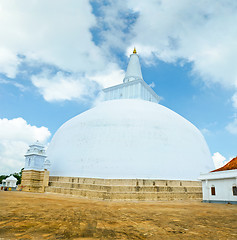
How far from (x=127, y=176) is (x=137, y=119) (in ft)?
13.9

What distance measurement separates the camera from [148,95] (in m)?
23.2

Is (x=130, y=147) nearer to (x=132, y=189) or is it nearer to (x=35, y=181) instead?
(x=132, y=189)

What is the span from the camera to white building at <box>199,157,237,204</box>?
11.5 m

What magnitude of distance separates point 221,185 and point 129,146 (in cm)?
609

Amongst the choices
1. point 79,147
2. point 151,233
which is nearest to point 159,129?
point 79,147

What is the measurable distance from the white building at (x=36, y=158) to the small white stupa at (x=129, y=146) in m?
0.93

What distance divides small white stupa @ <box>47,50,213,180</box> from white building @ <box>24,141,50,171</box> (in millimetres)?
930

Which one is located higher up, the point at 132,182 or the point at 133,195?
the point at 132,182

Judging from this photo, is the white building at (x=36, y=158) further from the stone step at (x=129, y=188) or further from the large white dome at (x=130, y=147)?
the stone step at (x=129, y=188)

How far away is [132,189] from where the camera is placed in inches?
460

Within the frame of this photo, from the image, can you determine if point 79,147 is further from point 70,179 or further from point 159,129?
point 159,129

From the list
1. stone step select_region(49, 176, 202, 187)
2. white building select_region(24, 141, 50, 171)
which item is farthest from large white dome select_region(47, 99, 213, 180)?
white building select_region(24, 141, 50, 171)

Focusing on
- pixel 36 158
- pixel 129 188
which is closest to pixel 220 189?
pixel 129 188

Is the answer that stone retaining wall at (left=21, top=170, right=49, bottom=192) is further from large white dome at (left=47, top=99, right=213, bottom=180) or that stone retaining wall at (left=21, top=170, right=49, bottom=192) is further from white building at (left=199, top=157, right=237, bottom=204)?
white building at (left=199, top=157, right=237, bottom=204)
